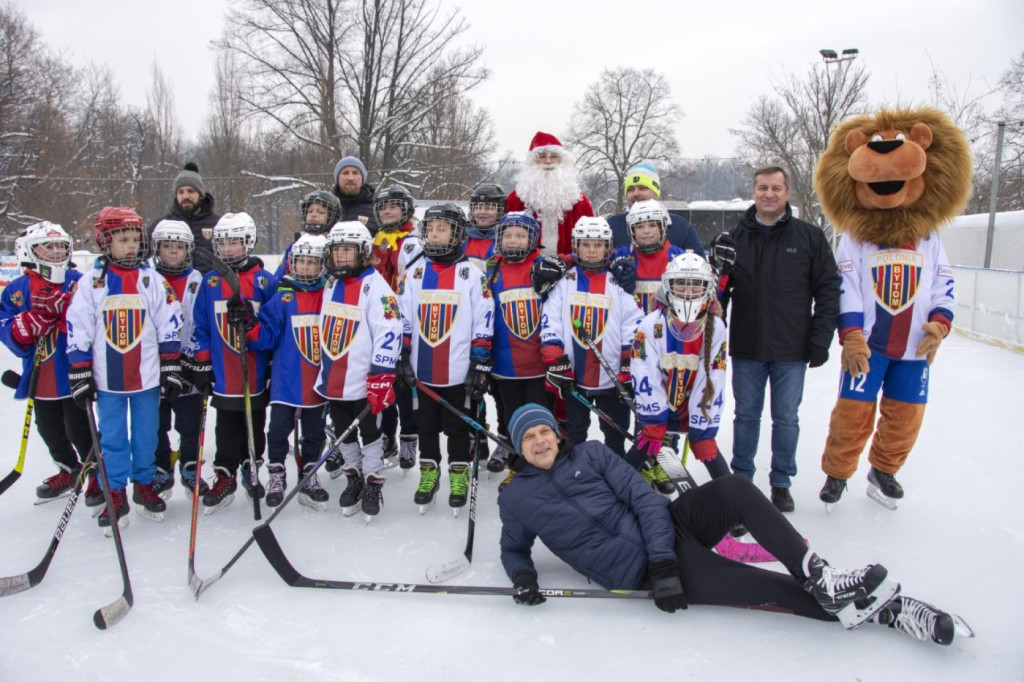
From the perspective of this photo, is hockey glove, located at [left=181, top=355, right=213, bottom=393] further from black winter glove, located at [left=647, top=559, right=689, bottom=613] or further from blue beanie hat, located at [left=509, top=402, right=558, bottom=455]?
black winter glove, located at [left=647, top=559, right=689, bottom=613]

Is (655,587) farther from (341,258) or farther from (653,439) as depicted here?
(341,258)

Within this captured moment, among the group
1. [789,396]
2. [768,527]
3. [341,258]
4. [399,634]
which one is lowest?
[399,634]

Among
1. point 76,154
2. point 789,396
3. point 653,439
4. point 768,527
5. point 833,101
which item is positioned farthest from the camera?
point 76,154

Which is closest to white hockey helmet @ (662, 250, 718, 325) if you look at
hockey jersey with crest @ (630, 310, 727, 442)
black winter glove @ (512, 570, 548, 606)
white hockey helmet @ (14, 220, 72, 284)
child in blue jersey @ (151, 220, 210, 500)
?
hockey jersey with crest @ (630, 310, 727, 442)

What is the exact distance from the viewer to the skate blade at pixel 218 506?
3.47 m

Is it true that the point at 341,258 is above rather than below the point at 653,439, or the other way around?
above

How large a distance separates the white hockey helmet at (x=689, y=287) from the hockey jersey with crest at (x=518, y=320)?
0.80 m

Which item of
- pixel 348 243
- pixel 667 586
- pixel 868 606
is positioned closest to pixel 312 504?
pixel 348 243

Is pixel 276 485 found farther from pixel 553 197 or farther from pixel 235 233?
pixel 553 197

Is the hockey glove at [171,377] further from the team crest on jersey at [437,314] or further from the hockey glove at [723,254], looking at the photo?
the hockey glove at [723,254]

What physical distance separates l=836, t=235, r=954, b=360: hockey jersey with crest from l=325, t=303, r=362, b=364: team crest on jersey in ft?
8.38

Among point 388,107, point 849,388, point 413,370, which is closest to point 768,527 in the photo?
point 849,388

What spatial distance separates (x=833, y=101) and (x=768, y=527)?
1933cm

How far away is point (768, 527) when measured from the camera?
2.28 m
